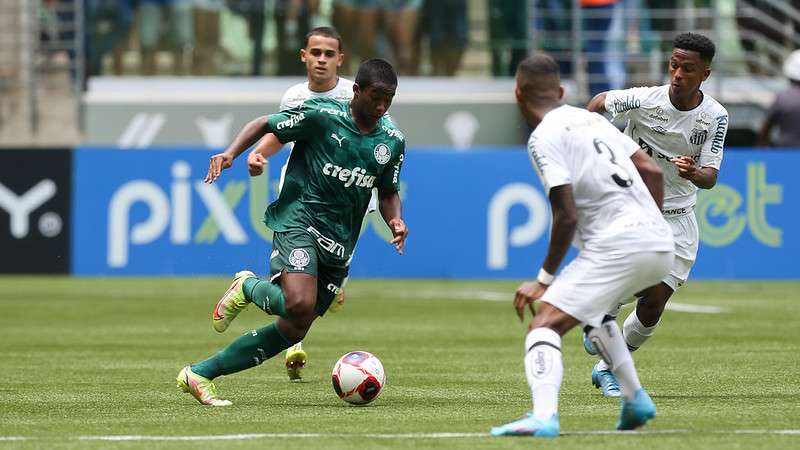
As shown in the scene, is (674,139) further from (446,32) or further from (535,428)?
(446,32)

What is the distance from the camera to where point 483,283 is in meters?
21.6

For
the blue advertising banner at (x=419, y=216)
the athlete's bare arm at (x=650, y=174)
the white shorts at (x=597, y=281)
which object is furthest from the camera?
the blue advertising banner at (x=419, y=216)

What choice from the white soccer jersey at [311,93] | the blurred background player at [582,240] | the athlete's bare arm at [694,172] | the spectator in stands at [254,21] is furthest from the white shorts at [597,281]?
the spectator in stands at [254,21]

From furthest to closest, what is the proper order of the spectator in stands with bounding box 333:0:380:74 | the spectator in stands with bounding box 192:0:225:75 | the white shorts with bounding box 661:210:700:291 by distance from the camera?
1. the spectator in stands with bounding box 192:0:225:75
2. the spectator in stands with bounding box 333:0:380:74
3. the white shorts with bounding box 661:210:700:291

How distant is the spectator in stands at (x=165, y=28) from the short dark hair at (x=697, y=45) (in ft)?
56.6

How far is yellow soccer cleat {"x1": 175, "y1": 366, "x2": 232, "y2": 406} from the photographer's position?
967cm

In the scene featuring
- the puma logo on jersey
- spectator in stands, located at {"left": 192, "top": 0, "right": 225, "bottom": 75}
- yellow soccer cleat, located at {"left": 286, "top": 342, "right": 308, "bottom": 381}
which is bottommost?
spectator in stands, located at {"left": 192, "top": 0, "right": 225, "bottom": 75}

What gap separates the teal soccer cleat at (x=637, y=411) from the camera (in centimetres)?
808

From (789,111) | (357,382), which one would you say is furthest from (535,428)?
(789,111)

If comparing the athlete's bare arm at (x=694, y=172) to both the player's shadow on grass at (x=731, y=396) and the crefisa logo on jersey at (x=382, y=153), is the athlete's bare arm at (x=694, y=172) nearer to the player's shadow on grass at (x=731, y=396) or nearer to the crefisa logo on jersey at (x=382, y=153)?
the player's shadow on grass at (x=731, y=396)

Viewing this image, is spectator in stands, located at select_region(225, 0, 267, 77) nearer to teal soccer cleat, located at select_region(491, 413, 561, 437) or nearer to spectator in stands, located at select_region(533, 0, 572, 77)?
spectator in stands, located at select_region(533, 0, 572, 77)

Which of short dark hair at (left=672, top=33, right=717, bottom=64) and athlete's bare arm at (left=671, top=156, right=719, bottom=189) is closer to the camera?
athlete's bare arm at (left=671, top=156, right=719, bottom=189)

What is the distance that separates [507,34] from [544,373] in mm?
18984

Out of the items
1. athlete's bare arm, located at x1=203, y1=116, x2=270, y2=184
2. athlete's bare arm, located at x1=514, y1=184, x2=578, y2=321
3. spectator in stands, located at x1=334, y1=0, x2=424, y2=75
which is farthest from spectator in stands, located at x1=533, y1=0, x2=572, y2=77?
athlete's bare arm, located at x1=514, y1=184, x2=578, y2=321
